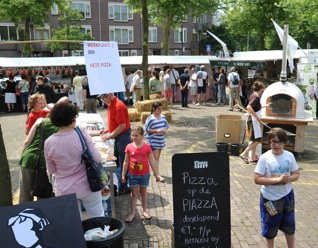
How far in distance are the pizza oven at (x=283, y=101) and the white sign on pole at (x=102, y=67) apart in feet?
14.4

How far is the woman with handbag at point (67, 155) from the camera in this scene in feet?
12.5

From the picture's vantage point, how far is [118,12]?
4653 cm

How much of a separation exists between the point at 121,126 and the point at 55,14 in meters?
40.8

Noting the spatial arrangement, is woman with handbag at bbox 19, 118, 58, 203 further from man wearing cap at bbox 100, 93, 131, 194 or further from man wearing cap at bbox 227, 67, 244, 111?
man wearing cap at bbox 227, 67, 244, 111

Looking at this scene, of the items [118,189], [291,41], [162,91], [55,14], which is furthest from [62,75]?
[55,14]

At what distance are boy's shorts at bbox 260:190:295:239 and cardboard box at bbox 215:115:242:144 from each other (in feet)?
15.8

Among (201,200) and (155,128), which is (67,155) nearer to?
(201,200)

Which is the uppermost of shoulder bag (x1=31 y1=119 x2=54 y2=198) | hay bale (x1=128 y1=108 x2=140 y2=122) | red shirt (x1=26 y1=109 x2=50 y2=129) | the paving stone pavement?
red shirt (x1=26 y1=109 x2=50 y2=129)

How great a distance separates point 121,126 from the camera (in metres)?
5.79

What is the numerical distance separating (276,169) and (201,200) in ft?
2.83

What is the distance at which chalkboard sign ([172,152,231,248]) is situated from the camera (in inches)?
155

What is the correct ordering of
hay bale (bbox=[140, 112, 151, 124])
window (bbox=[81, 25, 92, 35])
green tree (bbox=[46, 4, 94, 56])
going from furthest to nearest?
window (bbox=[81, 25, 92, 35]), green tree (bbox=[46, 4, 94, 56]), hay bale (bbox=[140, 112, 151, 124])

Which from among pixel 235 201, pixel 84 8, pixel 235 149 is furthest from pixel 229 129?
pixel 84 8

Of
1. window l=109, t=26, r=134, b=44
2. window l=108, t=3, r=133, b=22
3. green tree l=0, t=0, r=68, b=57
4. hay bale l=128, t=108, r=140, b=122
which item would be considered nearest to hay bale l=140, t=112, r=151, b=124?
hay bale l=128, t=108, r=140, b=122
